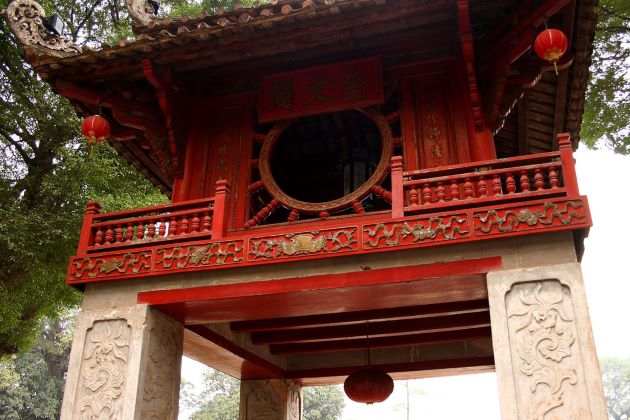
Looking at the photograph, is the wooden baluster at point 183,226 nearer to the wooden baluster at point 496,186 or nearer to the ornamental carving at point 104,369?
the ornamental carving at point 104,369

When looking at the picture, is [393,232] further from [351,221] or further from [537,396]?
[537,396]

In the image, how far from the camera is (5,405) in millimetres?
25750

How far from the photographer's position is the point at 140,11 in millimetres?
6645

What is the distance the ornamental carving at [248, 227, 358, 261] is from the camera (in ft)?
16.9

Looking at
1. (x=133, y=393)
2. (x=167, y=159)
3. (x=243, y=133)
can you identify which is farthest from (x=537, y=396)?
(x=167, y=159)

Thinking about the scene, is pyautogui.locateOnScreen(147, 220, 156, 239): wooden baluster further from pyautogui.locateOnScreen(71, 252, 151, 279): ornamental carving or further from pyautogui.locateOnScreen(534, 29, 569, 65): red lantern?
pyautogui.locateOnScreen(534, 29, 569, 65): red lantern

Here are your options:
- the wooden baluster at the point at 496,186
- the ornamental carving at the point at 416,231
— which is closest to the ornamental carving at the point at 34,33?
the ornamental carving at the point at 416,231

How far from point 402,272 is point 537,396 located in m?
1.36

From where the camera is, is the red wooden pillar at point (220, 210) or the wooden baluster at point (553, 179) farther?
the red wooden pillar at point (220, 210)

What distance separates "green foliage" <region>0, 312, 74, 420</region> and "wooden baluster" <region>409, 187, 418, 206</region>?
73.6 ft

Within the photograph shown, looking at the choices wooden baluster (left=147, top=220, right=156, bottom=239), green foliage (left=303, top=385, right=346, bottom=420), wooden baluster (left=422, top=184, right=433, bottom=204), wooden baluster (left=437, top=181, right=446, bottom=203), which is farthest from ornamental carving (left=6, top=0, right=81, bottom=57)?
green foliage (left=303, top=385, right=346, bottom=420)

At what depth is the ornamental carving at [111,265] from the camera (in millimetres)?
5672

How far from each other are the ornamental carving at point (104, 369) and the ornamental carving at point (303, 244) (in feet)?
4.72

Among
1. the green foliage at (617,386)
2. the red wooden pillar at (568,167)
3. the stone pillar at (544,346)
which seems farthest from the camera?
the green foliage at (617,386)
